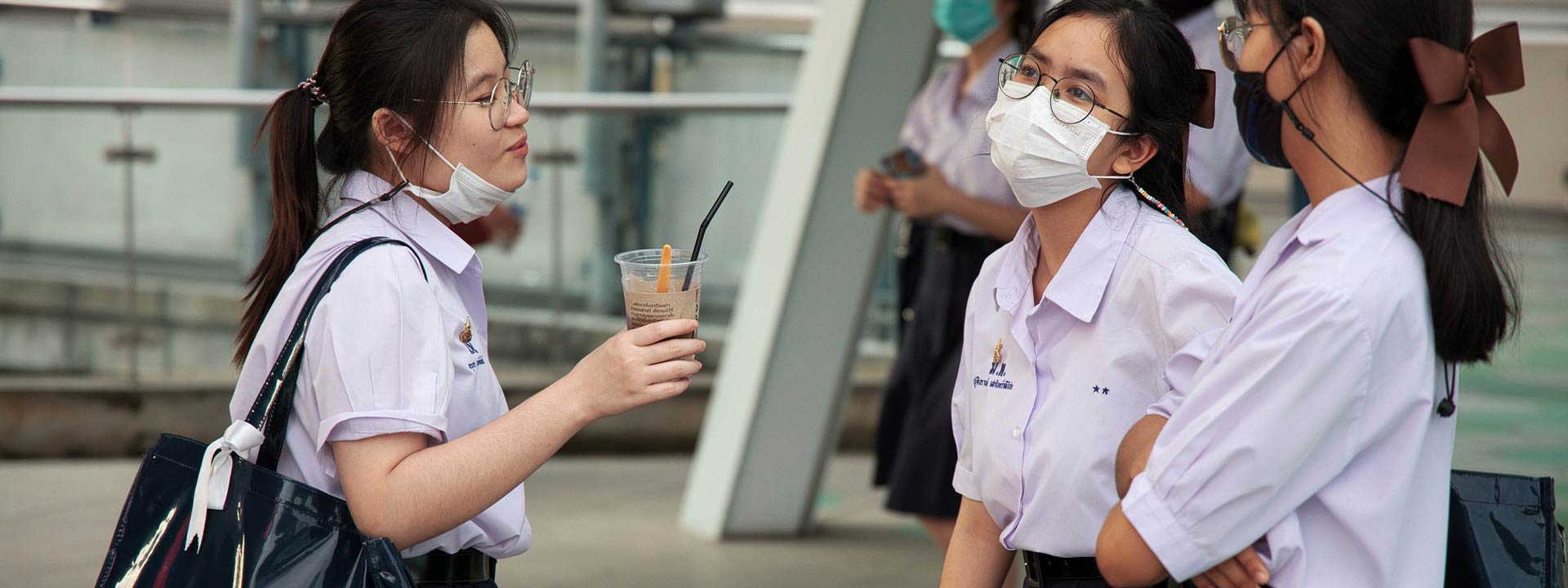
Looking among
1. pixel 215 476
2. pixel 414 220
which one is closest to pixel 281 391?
pixel 215 476

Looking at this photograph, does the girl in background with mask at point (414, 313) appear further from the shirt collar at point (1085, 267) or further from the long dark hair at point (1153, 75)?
the long dark hair at point (1153, 75)

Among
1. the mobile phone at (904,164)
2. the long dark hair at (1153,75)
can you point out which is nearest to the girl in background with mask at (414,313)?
the long dark hair at (1153,75)

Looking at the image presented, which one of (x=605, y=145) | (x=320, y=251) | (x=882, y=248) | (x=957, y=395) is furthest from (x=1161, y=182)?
(x=605, y=145)

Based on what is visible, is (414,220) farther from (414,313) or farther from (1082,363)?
(1082,363)

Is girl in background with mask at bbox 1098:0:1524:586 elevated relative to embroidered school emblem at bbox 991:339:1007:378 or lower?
elevated

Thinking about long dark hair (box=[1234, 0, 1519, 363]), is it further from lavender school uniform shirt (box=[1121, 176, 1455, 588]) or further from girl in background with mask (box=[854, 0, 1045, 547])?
girl in background with mask (box=[854, 0, 1045, 547])

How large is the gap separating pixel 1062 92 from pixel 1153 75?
124 mm

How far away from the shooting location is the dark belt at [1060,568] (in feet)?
6.11

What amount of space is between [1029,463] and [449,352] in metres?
0.76

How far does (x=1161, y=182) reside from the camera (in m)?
2.00

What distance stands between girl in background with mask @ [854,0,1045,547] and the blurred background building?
50 centimetres

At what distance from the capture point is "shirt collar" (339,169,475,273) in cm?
188

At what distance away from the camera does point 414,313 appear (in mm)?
1730

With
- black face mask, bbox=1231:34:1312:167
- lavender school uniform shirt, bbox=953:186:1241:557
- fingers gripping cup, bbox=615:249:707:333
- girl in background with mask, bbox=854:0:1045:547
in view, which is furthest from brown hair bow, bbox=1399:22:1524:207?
girl in background with mask, bbox=854:0:1045:547
